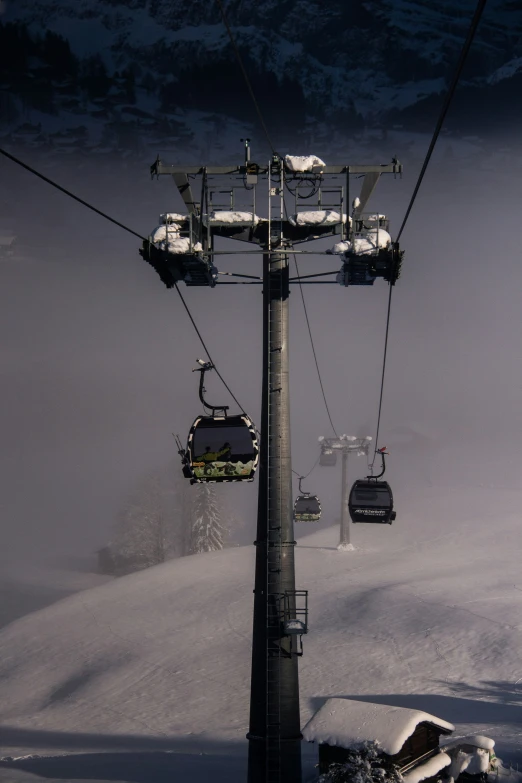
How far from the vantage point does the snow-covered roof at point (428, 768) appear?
19.2 m

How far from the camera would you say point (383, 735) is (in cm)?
1859

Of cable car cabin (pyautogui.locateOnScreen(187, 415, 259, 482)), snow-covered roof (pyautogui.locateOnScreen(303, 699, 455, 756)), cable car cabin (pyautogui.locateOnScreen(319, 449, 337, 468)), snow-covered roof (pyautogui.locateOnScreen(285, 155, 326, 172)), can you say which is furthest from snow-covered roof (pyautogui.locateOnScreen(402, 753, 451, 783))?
cable car cabin (pyautogui.locateOnScreen(319, 449, 337, 468))

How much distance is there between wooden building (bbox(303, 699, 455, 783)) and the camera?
18.6 meters

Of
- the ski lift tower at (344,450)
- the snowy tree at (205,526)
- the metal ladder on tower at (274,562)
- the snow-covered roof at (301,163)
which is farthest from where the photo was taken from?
the snowy tree at (205,526)

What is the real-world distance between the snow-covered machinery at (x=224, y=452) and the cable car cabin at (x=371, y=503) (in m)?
11.5

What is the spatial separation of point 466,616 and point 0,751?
23081mm

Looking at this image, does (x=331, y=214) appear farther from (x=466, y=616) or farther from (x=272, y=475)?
(x=466, y=616)

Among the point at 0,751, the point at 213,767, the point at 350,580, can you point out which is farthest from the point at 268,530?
the point at 350,580

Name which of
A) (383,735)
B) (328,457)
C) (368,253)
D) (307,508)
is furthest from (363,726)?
(328,457)

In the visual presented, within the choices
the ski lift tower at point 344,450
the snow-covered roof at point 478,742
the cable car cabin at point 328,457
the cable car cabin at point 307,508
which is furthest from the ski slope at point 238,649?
the cable car cabin at point 328,457

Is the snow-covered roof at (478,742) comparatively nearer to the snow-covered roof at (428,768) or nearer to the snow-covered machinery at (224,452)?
the snow-covered roof at (428,768)

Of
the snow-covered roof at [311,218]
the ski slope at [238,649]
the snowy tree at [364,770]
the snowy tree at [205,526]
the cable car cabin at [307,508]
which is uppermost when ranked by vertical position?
the snowy tree at [205,526]

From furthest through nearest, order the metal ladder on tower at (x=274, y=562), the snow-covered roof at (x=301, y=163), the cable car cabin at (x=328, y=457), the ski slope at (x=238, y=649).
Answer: the cable car cabin at (x=328, y=457) → the ski slope at (x=238, y=649) → the snow-covered roof at (x=301, y=163) → the metal ladder on tower at (x=274, y=562)

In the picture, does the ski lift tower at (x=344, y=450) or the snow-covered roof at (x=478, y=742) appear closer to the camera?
the snow-covered roof at (x=478, y=742)
